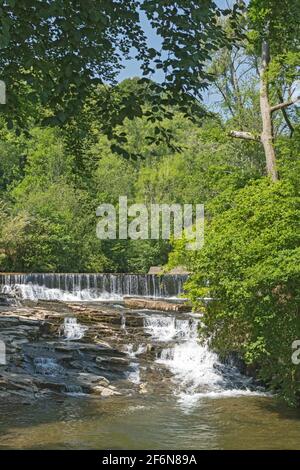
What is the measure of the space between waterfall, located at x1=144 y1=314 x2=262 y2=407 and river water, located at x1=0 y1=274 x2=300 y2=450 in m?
0.03

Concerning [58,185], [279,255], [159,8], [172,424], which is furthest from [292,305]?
[58,185]

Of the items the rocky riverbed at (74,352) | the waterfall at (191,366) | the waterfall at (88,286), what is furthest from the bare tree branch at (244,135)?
the waterfall at (88,286)

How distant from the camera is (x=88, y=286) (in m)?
31.0

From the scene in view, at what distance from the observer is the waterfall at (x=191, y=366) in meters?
15.0

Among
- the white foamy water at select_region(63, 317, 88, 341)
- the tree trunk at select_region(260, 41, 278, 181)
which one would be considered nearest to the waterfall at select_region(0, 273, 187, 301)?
the white foamy water at select_region(63, 317, 88, 341)

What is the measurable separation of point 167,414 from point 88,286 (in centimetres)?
1897

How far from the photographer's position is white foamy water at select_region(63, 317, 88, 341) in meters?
19.3

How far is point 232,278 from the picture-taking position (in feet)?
39.0

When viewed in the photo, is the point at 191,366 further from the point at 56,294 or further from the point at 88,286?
the point at 88,286

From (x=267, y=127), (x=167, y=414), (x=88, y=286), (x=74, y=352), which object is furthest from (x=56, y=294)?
(x=167, y=414)

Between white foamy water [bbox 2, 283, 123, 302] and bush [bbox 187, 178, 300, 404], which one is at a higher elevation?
bush [bbox 187, 178, 300, 404]

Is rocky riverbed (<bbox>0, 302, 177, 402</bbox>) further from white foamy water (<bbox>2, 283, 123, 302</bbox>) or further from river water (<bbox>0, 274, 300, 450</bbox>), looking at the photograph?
white foamy water (<bbox>2, 283, 123, 302</bbox>)

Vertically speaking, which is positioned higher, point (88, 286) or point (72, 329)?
point (88, 286)
